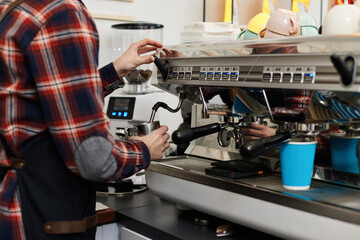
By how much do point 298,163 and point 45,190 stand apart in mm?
497

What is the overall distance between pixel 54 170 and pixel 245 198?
39cm

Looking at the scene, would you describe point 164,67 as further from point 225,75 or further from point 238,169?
point 238,169

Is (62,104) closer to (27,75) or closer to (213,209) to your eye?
(27,75)

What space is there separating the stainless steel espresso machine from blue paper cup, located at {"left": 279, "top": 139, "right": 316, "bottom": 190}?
2 centimetres

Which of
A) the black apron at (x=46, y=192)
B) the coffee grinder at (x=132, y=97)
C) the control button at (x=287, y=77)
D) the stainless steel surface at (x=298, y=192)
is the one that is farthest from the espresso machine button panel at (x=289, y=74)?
the coffee grinder at (x=132, y=97)

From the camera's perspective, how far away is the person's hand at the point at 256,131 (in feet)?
3.60

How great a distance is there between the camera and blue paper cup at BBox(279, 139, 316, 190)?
95 centimetres

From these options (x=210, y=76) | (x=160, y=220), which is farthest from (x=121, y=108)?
(x=210, y=76)

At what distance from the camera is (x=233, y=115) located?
1.13 metres

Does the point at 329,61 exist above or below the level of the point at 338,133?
above

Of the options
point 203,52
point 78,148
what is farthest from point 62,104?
point 203,52

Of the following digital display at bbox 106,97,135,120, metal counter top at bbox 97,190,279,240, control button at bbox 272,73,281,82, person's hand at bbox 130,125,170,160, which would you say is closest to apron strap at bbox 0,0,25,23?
person's hand at bbox 130,125,170,160

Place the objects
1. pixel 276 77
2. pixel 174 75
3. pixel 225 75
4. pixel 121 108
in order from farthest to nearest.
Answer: pixel 121 108
pixel 174 75
pixel 225 75
pixel 276 77

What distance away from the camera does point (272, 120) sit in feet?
3.40
